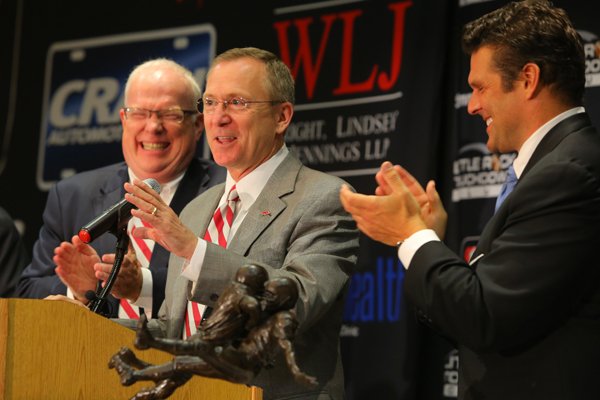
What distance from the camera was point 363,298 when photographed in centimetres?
460

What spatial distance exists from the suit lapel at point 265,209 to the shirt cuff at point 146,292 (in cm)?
48

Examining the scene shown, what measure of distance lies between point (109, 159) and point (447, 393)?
2326mm

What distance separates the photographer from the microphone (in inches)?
114

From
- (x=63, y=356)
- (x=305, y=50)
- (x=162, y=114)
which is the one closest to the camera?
(x=63, y=356)

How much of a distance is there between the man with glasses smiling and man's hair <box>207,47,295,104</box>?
734 millimetres

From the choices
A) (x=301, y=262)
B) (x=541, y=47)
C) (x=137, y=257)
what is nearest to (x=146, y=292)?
(x=137, y=257)

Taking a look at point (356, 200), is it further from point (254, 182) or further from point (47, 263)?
point (47, 263)

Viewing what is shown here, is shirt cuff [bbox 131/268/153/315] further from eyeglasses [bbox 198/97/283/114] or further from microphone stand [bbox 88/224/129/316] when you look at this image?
eyeglasses [bbox 198/97/283/114]

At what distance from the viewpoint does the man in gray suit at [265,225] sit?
2.90 m

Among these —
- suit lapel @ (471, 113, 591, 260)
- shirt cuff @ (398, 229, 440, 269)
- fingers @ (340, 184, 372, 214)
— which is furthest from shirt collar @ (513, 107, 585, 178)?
fingers @ (340, 184, 372, 214)

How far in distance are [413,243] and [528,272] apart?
11.7 inches

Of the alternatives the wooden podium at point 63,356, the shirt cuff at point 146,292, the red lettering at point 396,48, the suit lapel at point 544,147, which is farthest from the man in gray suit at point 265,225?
the red lettering at point 396,48

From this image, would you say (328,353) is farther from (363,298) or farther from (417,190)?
(363,298)

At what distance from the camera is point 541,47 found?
2.63 m
